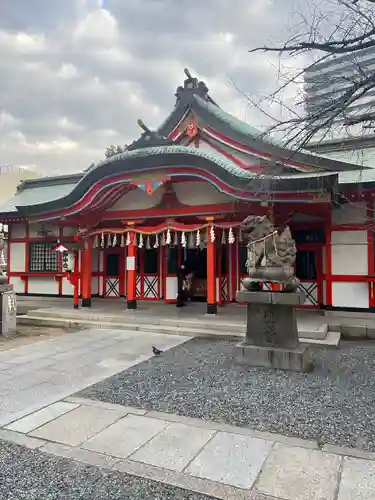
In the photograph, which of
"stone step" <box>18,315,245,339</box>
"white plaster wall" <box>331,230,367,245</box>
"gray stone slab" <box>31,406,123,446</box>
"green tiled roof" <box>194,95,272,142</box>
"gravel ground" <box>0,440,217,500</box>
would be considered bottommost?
"gravel ground" <box>0,440,217,500</box>

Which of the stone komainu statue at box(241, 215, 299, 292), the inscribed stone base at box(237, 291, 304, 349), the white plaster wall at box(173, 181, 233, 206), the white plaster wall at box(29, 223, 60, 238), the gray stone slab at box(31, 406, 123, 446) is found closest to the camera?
the gray stone slab at box(31, 406, 123, 446)

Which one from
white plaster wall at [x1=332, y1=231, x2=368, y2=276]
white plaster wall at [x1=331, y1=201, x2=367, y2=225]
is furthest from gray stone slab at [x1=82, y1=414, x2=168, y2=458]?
white plaster wall at [x1=331, y1=201, x2=367, y2=225]

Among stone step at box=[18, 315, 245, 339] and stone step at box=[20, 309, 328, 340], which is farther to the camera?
stone step at box=[18, 315, 245, 339]

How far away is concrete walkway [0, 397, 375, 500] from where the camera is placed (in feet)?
9.35

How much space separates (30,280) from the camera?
47.2ft

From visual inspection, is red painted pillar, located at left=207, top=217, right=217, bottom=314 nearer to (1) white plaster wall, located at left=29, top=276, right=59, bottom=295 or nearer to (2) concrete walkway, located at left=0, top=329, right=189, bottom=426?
(2) concrete walkway, located at left=0, top=329, right=189, bottom=426

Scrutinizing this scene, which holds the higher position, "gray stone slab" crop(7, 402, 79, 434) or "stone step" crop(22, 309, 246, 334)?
"stone step" crop(22, 309, 246, 334)

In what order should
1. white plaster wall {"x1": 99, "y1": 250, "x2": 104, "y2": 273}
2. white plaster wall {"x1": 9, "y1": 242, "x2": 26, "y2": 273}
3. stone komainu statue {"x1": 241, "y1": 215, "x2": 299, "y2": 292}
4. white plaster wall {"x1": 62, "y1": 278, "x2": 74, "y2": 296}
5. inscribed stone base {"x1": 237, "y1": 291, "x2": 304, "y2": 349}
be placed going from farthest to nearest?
white plaster wall {"x1": 9, "y1": 242, "x2": 26, "y2": 273}, white plaster wall {"x1": 99, "y1": 250, "x2": 104, "y2": 273}, white plaster wall {"x1": 62, "y1": 278, "x2": 74, "y2": 296}, stone komainu statue {"x1": 241, "y1": 215, "x2": 299, "y2": 292}, inscribed stone base {"x1": 237, "y1": 291, "x2": 304, "y2": 349}

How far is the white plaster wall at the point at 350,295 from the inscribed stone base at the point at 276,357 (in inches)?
162

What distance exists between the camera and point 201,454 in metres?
3.34

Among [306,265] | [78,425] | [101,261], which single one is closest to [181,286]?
[101,261]

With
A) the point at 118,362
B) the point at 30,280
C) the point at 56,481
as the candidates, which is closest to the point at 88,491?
the point at 56,481

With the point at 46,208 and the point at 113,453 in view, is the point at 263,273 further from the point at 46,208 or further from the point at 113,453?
the point at 46,208

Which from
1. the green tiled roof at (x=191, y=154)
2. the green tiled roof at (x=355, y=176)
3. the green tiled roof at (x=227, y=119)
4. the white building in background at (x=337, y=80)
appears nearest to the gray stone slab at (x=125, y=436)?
the white building in background at (x=337, y=80)
